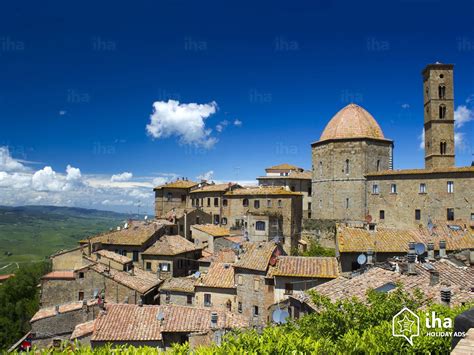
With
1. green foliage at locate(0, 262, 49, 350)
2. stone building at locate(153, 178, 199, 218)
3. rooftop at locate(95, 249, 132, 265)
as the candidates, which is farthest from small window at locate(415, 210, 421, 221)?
green foliage at locate(0, 262, 49, 350)

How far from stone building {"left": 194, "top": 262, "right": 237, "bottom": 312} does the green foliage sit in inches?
1002

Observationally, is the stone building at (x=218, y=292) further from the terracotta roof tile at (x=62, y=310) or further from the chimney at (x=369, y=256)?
the chimney at (x=369, y=256)

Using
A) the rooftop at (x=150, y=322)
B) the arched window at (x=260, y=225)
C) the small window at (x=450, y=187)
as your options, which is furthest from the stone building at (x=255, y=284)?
the small window at (x=450, y=187)

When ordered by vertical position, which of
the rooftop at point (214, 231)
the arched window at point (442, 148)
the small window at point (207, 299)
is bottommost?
the small window at point (207, 299)

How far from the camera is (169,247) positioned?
1778 inches

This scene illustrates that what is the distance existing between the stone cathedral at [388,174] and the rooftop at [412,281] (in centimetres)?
2855

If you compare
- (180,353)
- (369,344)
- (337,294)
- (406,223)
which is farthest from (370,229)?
(180,353)

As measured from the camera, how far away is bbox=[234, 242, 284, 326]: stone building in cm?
3056

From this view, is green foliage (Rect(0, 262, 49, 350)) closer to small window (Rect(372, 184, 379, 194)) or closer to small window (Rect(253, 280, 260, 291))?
small window (Rect(253, 280, 260, 291))

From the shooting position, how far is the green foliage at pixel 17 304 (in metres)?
47.9

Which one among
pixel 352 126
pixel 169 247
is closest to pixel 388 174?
pixel 352 126

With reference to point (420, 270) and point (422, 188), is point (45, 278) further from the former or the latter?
point (422, 188)

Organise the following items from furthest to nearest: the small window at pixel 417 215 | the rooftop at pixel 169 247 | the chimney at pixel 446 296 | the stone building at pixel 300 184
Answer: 1. the stone building at pixel 300 184
2. the small window at pixel 417 215
3. the rooftop at pixel 169 247
4. the chimney at pixel 446 296

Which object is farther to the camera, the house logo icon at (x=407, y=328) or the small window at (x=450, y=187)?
the small window at (x=450, y=187)
